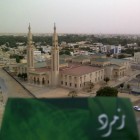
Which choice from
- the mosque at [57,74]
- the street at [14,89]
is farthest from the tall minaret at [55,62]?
the street at [14,89]

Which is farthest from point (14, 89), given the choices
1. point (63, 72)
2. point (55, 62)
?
point (63, 72)

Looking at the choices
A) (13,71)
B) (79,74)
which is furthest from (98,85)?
(13,71)

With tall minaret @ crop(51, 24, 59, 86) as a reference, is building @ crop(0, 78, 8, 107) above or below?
below

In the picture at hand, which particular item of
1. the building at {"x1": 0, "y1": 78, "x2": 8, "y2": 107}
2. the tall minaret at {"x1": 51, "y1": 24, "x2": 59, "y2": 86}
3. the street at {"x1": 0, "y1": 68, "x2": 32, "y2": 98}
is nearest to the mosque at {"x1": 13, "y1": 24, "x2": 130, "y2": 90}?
the tall minaret at {"x1": 51, "y1": 24, "x2": 59, "y2": 86}

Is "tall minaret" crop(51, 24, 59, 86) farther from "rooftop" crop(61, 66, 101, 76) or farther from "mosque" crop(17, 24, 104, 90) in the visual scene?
"rooftop" crop(61, 66, 101, 76)

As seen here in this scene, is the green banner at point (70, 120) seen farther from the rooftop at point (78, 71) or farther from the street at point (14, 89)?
the rooftop at point (78, 71)

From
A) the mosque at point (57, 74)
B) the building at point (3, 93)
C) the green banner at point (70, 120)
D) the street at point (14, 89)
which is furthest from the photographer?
the mosque at point (57, 74)

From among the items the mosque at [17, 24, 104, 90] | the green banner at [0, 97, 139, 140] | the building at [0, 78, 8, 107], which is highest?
the green banner at [0, 97, 139, 140]

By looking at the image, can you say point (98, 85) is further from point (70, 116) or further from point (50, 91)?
point (70, 116)

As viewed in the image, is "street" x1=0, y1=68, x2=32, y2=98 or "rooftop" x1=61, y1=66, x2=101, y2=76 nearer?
"street" x1=0, y1=68, x2=32, y2=98
